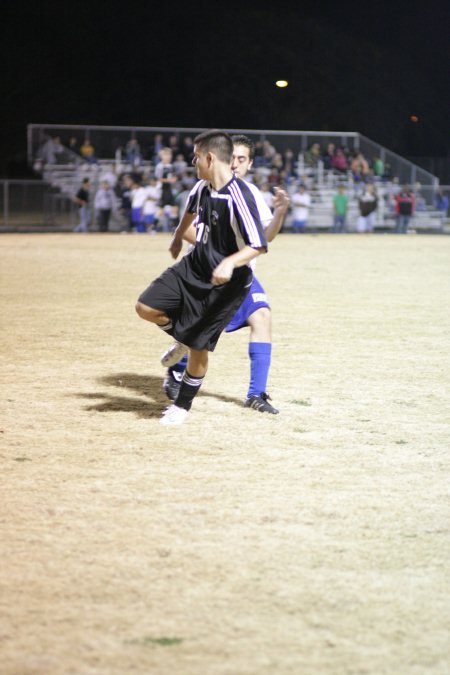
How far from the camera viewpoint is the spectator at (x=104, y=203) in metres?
32.7

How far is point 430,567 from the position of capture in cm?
416

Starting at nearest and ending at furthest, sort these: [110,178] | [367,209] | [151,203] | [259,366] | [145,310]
A: 1. [145,310]
2. [259,366]
3. [151,203]
4. [110,178]
5. [367,209]

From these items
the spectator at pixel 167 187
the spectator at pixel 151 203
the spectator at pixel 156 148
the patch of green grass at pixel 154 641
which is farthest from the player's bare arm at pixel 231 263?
the spectator at pixel 156 148

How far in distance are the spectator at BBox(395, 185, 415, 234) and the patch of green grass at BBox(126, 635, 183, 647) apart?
32934 mm

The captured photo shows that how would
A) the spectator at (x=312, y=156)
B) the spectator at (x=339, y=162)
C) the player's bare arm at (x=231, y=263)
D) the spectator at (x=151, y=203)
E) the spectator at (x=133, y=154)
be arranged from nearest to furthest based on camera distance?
the player's bare arm at (x=231, y=263) < the spectator at (x=151, y=203) < the spectator at (x=133, y=154) < the spectator at (x=312, y=156) < the spectator at (x=339, y=162)

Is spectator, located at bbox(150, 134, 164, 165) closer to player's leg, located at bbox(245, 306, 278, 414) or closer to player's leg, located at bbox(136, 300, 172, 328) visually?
player's leg, located at bbox(245, 306, 278, 414)

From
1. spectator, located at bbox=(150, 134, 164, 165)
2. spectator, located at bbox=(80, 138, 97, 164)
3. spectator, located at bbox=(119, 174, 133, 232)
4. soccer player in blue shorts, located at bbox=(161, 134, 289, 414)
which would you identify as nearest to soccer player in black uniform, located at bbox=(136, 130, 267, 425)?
soccer player in blue shorts, located at bbox=(161, 134, 289, 414)

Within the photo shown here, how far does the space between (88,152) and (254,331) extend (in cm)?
2861

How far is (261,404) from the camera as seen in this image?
7184mm

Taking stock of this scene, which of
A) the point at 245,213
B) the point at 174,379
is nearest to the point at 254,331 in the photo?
the point at 174,379

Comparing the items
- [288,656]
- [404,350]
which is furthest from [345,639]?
[404,350]

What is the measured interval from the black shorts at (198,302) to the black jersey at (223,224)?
105 mm

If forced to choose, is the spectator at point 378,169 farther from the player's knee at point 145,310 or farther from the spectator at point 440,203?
the player's knee at point 145,310

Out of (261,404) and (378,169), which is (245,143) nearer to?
(261,404)
